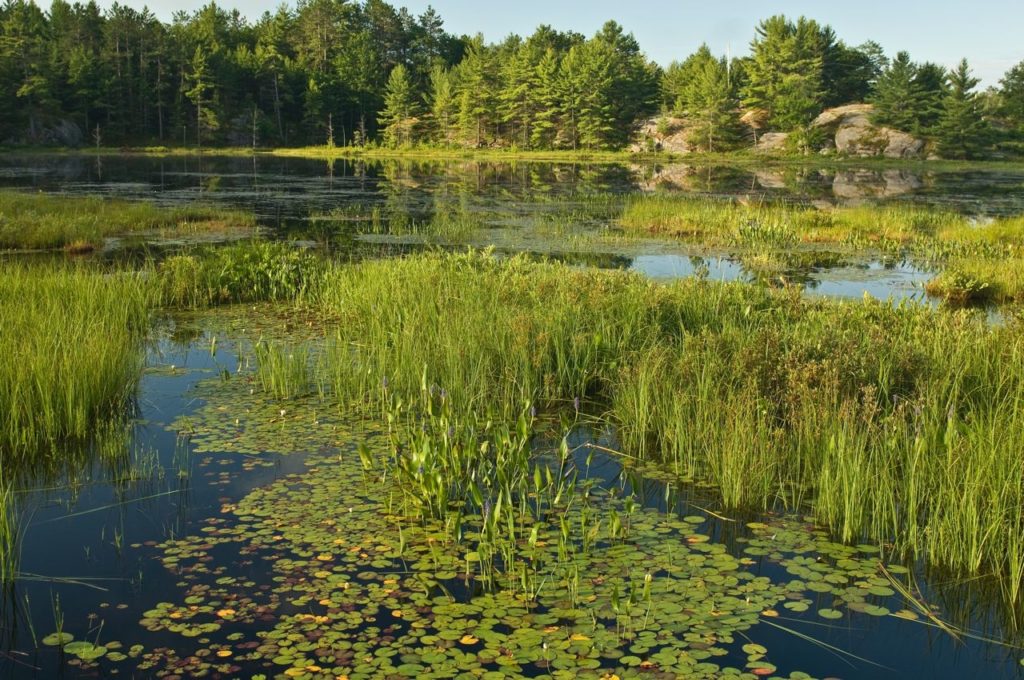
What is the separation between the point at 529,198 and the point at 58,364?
28.0 meters

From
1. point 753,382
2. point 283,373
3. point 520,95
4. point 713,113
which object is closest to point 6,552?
point 283,373

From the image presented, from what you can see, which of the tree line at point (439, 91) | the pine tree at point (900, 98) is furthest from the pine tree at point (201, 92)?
the pine tree at point (900, 98)

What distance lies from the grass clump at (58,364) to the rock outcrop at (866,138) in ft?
230

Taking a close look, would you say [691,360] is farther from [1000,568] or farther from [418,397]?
[1000,568]

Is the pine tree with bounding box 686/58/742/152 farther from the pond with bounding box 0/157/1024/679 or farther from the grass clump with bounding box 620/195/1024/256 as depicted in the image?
the pond with bounding box 0/157/1024/679

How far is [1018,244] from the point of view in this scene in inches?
790

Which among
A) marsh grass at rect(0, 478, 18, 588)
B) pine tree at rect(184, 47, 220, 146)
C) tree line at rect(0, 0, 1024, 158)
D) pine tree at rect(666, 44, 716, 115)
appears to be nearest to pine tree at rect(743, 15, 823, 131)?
tree line at rect(0, 0, 1024, 158)

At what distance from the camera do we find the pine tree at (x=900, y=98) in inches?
2778

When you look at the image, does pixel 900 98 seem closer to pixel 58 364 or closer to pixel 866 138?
pixel 866 138

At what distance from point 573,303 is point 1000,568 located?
5.65 metres

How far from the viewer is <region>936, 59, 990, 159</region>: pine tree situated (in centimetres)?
6838

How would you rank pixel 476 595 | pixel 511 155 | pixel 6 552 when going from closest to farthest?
pixel 476 595 < pixel 6 552 < pixel 511 155

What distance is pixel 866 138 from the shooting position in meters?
71.4

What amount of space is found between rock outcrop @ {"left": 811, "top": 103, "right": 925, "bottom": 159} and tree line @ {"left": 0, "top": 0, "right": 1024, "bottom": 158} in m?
1.33
